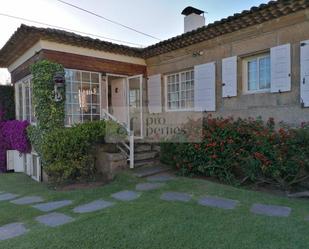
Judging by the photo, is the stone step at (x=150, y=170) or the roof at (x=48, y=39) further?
the roof at (x=48, y=39)

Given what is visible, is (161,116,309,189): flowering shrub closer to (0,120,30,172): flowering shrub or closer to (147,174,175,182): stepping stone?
(147,174,175,182): stepping stone

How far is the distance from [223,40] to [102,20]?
926 cm

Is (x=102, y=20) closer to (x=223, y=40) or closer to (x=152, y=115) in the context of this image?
(x=152, y=115)

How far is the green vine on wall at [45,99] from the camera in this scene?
665 cm

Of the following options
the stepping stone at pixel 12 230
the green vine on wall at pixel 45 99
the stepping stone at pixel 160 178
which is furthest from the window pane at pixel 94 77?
the stepping stone at pixel 12 230

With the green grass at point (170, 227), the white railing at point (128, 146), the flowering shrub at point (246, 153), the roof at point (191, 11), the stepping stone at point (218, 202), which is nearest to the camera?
the green grass at point (170, 227)

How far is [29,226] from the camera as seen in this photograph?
3771 millimetres

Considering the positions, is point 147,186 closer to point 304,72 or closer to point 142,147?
point 142,147

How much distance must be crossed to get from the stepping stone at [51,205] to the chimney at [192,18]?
789 cm

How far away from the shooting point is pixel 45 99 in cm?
669

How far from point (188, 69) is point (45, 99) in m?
4.50

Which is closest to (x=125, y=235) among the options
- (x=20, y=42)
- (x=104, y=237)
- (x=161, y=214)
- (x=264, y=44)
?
(x=104, y=237)

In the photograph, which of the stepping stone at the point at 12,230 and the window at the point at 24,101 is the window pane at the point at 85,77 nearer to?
the window at the point at 24,101

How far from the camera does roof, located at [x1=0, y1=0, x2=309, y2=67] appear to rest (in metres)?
5.63
